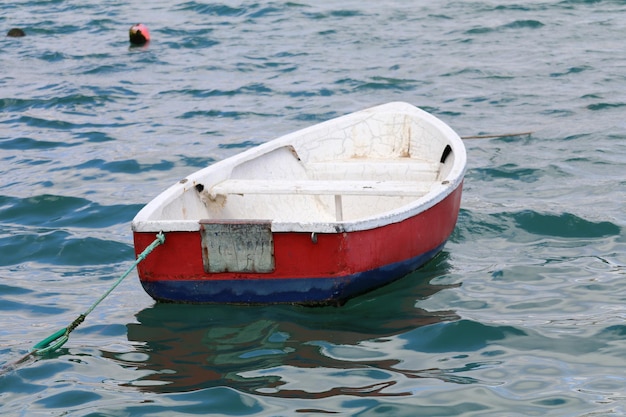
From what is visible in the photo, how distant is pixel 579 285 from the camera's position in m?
6.23

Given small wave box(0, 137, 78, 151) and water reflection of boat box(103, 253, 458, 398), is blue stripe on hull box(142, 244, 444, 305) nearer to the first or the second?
water reflection of boat box(103, 253, 458, 398)

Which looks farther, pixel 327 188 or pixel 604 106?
pixel 604 106

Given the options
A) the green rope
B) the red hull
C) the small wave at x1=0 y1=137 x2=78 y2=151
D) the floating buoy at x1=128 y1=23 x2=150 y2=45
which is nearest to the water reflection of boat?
the red hull

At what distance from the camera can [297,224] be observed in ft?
17.5

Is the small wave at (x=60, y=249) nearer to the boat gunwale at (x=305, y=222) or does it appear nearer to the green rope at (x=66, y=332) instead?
the boat gunwale at (x=305, y=222)

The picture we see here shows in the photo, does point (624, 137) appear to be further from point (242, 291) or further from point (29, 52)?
point (29, 52)

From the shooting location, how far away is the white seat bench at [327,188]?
6.21 metres

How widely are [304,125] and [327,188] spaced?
500 centimetres

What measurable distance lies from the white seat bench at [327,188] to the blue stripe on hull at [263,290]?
71cm

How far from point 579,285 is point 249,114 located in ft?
20.9

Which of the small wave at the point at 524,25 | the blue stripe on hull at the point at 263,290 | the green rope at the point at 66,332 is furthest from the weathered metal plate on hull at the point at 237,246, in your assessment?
the small wave at the point at 524,25

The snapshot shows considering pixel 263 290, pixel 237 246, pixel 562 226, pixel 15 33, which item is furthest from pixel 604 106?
pixel 15 33

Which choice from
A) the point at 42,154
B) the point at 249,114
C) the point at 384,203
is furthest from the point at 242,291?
the point at 249,114

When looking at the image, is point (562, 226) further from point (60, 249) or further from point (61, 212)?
point (61, 212)
